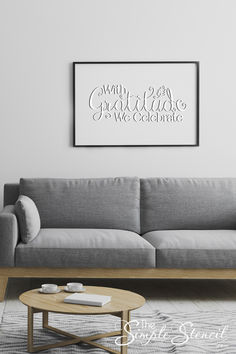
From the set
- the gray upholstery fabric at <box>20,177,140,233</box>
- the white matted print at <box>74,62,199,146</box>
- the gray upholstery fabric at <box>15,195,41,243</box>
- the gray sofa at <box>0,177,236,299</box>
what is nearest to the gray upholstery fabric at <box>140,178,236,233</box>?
the gray sofa at <box>0,177,236,299</box>

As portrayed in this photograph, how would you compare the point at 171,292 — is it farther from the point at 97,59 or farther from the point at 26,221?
the point at 97,59

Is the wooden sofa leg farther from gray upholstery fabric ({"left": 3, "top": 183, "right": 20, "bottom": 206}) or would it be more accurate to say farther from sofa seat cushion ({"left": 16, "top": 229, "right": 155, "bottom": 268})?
gray upholstery fabric ({"left": 3, "top": 183, "right": 20, "bottom": 206})

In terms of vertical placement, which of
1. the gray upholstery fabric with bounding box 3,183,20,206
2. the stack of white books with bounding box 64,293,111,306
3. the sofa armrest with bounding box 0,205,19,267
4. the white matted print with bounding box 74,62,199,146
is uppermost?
the white matted print with bounding box 74,62,199,146

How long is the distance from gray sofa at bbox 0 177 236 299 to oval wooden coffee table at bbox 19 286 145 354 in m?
0.69

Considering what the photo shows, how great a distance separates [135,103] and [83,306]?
2342mm

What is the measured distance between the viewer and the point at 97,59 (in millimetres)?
4371

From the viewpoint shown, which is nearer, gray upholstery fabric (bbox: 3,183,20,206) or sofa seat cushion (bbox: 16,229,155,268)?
sofa seat cushion (bbox: 16,229,155,268)

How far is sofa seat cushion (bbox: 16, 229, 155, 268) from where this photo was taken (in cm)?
340

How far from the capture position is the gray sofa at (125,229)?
3418 mm

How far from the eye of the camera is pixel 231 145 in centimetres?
443

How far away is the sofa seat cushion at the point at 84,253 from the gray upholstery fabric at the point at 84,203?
0.51 metres

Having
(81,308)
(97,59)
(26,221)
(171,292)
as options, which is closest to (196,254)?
(171,292)

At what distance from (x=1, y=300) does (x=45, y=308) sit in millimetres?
1132

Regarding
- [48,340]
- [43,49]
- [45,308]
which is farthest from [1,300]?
[43,49]
